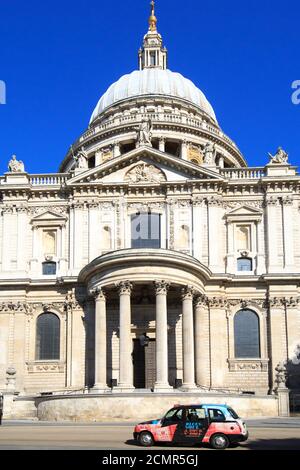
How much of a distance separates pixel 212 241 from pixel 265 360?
9747 millimetres

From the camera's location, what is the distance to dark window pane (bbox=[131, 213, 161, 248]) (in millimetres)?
55000

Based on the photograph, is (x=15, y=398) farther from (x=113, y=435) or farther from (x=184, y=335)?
(x=113, y=435)

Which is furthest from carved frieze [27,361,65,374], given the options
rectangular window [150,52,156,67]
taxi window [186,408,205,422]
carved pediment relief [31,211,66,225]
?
rectangular window [150,52,156,67]

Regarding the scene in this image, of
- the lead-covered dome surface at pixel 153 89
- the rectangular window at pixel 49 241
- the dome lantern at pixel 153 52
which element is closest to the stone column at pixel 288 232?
the rectangular window at pixel 49 241

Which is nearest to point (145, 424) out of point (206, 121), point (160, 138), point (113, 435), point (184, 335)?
point (113, 435)

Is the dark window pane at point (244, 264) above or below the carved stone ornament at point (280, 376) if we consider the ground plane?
above

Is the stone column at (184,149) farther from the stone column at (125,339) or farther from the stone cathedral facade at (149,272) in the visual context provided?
the stone column at (125,339)

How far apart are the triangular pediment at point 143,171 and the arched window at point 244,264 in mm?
6633

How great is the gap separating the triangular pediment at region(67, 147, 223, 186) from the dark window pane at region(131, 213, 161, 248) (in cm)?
287

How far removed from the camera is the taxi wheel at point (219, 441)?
2283cm

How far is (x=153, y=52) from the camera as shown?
3541 inches

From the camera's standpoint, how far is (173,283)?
159ft

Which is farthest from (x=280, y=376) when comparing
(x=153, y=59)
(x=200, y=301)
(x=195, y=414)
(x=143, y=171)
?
(x=153, y=59)

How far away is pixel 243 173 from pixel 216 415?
119 ft
